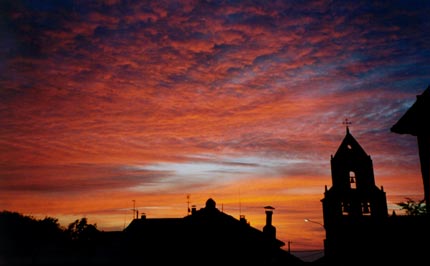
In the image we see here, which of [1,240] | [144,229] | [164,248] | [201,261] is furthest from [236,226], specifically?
[1,240]

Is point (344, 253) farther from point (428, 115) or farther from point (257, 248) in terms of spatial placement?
point (257, 248)

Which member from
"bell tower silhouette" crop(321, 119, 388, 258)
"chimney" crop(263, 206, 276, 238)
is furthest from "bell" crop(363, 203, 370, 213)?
"chimney" crop(263, 206, 276, 238)

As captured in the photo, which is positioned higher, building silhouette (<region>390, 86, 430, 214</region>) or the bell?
building silhouette (<region>390, 86, 430, 214</region>)

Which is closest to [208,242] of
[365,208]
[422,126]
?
[365,208]

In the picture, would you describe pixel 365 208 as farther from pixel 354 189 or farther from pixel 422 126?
pixel 422 126

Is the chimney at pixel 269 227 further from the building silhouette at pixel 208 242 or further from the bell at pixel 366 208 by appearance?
the bell at pixel 366 208

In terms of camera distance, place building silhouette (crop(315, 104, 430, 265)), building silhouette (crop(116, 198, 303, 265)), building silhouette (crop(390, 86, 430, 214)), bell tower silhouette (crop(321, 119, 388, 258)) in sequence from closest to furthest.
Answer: building silhouette (crop(390, 86, 430, 214))
building silhouette (crop(315, 104, 430, 265))
building silhouette (crop(116, 198, 303, 265))
bell tower silhouette (crop(321, 119, 388, 258))

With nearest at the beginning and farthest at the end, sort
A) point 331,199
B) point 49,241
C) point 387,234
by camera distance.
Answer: point 387,234, point 331,199, point 49,241

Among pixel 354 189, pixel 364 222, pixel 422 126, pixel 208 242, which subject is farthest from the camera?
pixel 354 189

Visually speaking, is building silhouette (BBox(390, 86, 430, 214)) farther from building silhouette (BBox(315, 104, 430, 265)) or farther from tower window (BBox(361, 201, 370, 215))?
tower window (BBox(361, 201, 370, 215))

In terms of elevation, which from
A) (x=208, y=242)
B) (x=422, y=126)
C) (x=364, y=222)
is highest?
(x=422, y=126)

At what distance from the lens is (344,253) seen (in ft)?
56.8

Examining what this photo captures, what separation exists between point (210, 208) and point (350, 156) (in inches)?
546

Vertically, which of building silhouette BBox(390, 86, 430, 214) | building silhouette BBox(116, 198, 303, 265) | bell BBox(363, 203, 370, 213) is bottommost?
building silhouette BBox(116, 198, 303, 265)
